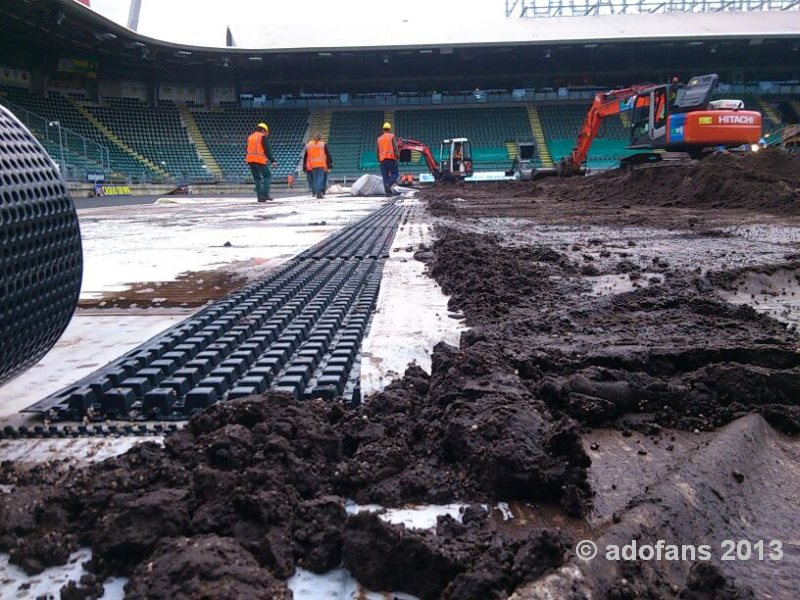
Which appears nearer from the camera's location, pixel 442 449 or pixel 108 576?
pixel 108 576

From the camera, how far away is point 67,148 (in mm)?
24203

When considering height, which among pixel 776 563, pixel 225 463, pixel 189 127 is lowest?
pixel 776 563

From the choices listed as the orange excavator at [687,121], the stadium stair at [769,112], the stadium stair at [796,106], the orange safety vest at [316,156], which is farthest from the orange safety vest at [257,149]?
the stadium stair at [796,106]

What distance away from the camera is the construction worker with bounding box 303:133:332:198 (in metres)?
16.1

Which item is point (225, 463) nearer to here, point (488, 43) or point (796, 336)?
point (796, 336)

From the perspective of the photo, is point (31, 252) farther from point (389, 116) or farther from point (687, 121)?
point (389, 116)

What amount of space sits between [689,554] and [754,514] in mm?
272

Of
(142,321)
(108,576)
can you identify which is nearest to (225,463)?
(108,576)

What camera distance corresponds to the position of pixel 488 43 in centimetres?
3481

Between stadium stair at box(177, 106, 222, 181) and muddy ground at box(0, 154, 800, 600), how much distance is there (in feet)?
110

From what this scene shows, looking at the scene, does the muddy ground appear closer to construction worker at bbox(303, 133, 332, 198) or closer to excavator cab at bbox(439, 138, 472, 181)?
construction worker at bbox(303, 133, 332, 198)

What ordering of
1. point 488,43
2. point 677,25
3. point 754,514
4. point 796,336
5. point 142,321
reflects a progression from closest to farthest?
point 754,514, point 796,336, point 142,321, point 488,43, point 677,25

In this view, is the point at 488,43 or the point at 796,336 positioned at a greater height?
the point at 488,43

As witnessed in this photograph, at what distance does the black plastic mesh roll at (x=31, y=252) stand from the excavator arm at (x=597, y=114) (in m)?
16.5
